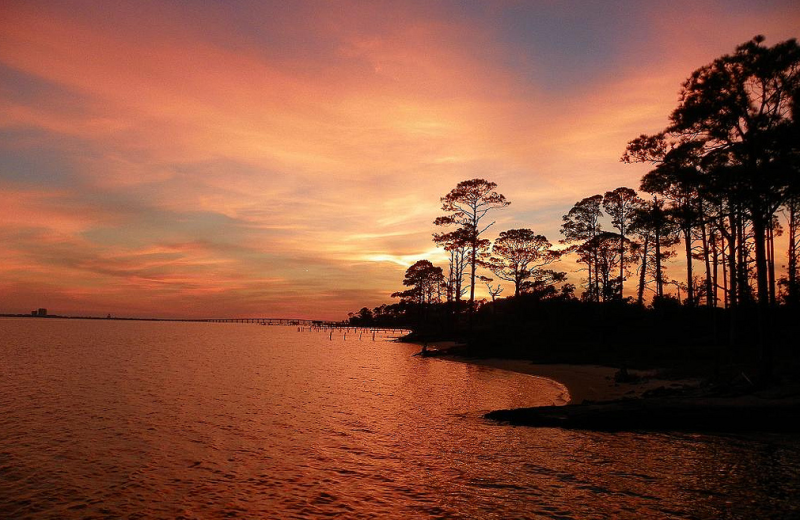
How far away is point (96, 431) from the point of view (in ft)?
57.4

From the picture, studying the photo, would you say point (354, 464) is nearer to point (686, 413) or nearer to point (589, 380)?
point (686, 413)

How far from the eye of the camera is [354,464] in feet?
44.8

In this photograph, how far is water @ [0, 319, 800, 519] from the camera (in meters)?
10.2

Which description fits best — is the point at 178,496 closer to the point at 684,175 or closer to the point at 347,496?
the point at 347,496

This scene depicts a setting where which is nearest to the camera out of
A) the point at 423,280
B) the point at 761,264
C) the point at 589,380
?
the point at 761,264

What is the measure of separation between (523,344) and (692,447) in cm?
3812

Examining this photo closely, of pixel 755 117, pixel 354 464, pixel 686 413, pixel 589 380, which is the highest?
pixel 755 117

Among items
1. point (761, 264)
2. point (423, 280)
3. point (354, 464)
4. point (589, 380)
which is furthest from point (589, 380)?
point (423, 280)

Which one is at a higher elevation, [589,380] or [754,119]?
[754,119]

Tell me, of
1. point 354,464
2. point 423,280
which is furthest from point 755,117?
point 423,280

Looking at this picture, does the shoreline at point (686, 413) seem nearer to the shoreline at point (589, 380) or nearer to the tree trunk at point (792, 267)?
the shoreline at point (589, 380)

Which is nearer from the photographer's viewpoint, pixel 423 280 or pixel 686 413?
pixel 686 413

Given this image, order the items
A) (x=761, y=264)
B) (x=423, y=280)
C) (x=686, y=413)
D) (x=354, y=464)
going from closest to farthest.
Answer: (x=354, y=464)
(x=686, y=413)
(x=761, y=264)
(x=423, y=280)

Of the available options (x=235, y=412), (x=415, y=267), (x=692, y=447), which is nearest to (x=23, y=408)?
(x=235, y=412)
